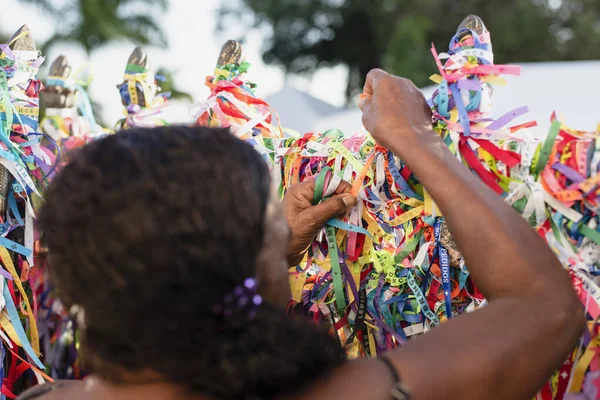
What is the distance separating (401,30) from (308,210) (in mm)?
11805

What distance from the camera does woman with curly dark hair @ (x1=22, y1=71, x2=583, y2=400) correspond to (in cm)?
85

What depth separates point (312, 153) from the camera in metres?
1.66

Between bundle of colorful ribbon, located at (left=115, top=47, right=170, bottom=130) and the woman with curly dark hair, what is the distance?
1.58 m

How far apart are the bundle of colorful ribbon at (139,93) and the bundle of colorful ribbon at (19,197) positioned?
0.49m

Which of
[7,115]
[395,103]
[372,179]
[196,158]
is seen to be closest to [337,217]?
[372,179]

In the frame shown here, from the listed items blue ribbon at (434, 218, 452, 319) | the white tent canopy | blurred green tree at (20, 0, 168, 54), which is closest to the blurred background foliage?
blurred green tree at (20, 0, 168, 54)

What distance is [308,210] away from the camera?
1549mm

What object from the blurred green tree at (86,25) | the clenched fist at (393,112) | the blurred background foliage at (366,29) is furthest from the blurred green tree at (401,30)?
the clenched fist at (393,112)

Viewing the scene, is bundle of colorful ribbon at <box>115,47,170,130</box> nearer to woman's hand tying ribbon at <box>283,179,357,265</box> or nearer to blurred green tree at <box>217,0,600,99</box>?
woman's hand tying ribbon at <box>283,179,357,265</box>

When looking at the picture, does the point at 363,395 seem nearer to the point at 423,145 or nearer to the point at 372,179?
the point at 423,145

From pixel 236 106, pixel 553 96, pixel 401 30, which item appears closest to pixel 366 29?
pixel 401 30

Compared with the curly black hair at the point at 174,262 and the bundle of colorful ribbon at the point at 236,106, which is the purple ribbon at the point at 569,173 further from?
the bundle of colorful ribbon at the point at 236,106

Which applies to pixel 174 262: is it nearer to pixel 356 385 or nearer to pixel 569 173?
pixel 356 385

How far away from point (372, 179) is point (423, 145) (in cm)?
31
